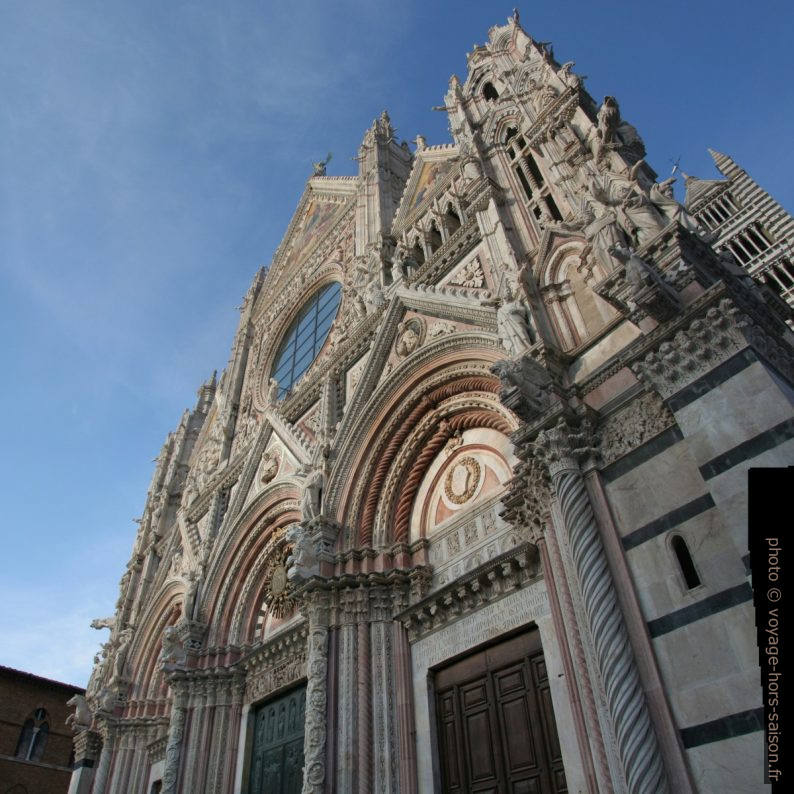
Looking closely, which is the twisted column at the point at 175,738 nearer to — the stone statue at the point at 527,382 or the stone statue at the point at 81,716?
the stone statue at the point at 81,716

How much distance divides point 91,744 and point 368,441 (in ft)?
36.7

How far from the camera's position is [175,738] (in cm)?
1174

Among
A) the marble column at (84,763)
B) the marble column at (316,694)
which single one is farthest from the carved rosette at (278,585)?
the marble column at (84,763)

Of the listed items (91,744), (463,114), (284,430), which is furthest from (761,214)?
(91,744)

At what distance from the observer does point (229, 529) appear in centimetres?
1364

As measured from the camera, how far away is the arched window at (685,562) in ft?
16.5

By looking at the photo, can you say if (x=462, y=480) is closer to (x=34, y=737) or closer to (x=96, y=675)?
(x=96, y=675)

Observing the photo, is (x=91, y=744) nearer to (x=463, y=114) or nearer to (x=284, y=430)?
(x=284, y=430)

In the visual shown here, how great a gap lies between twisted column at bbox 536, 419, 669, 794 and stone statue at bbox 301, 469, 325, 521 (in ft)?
17.3

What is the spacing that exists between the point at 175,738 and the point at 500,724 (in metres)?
7.43

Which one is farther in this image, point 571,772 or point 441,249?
point 441,249

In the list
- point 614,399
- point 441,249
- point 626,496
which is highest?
point 441,249

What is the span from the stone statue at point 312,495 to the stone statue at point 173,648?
4.23 meters

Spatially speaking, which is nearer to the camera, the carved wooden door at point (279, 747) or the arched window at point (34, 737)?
the carved wooden door at point (279, 747)
